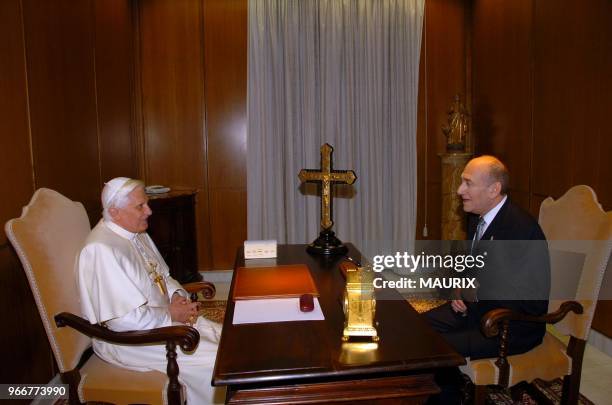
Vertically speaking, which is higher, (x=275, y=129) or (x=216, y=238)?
(x=275, y=129)

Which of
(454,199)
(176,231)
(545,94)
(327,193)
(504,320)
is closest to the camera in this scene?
(504,320)

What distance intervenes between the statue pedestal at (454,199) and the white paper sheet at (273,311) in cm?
317

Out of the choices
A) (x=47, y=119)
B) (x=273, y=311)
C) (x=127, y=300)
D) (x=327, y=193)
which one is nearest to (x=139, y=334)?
(x=127, y=300)

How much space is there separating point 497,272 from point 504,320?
0.39 m

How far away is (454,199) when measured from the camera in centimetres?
481

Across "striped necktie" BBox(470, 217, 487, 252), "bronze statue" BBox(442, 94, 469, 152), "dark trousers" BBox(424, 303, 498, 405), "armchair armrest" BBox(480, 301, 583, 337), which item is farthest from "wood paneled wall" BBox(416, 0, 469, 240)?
"armchair armrest" BBox(480, 301, 583, 337)

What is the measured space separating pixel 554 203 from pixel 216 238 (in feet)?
12.3

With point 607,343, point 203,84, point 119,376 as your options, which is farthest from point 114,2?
point 607,343

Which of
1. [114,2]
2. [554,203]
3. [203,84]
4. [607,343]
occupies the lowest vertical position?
[607,343]

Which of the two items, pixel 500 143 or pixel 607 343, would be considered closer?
pixel 607 343

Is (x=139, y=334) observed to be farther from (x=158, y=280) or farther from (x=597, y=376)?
(x=597, y=376)

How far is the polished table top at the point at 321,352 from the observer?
4.66 ft

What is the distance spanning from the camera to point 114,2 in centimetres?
449

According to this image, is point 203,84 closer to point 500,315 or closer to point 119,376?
point 119,376
